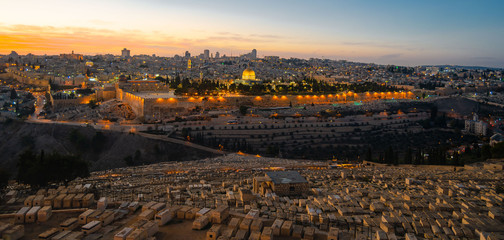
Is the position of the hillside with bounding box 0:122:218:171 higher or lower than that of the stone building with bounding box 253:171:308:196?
lower

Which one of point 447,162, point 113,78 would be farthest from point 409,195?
point 113,78

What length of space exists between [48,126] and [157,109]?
7.31 metres

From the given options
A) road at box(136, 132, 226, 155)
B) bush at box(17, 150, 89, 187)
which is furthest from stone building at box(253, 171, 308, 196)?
road at box(136, 132, 226, 155)

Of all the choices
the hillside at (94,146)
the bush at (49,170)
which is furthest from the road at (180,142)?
the bush at (49,170)

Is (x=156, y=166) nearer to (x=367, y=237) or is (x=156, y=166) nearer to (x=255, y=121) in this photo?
(x=255, y=121)

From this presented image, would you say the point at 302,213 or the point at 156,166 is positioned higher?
the point at 302,213

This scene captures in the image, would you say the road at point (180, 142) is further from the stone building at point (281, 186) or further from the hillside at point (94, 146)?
the stone building at point (281, 186)

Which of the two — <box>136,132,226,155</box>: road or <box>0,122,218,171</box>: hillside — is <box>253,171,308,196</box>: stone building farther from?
<box>136,132,226,155</box>: road

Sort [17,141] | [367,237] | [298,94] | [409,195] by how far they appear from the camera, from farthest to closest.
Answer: [298,94] < [17,141] < [409,195] < [367,237]

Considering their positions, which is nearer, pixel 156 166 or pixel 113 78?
pixel 156 166

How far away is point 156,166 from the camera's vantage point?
63.0 feet

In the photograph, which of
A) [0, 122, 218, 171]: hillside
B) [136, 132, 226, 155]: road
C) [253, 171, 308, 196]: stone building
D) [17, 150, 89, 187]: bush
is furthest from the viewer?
[136, 132, 226, 155]: road

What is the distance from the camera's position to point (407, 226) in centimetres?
862

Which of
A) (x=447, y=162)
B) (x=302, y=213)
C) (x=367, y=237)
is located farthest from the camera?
(x=447, y=162)
